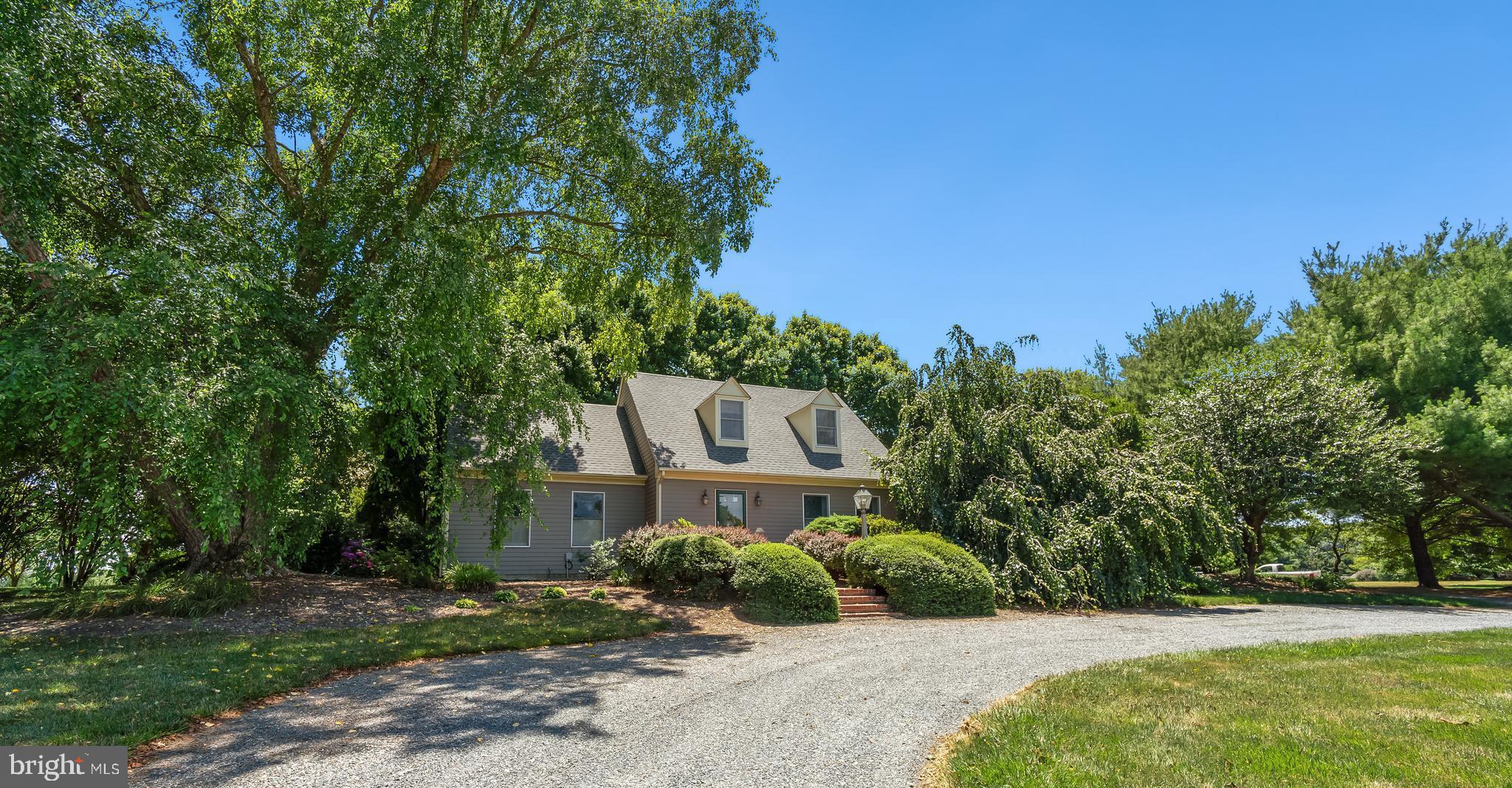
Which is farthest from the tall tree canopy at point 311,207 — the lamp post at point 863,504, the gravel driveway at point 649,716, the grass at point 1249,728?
the grass at point 1249,728

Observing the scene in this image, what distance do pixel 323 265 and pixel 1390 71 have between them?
15898 millimetres

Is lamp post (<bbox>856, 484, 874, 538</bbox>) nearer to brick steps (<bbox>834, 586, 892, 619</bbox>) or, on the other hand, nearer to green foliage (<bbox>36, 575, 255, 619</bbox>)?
brick steps (<bbox>834, 586, 892, 619</bbox>)

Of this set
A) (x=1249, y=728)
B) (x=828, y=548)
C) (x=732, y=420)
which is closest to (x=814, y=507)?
(x=732, y=420)

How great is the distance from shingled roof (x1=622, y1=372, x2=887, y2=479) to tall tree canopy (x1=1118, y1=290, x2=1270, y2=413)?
1465 cm

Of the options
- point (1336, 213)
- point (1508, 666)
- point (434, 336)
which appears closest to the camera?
point (1508, 666)

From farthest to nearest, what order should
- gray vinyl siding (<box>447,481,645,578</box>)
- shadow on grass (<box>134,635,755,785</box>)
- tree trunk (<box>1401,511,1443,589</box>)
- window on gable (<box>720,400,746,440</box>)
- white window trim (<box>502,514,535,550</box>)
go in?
tree trunk (<box>1401,511,1443,589</box>), window on gable (<box>720,400,746,440</box>), white window trim (<box>502,514,535,550</box>), gray vinyl siding (<box>447,481,645,578</box>), shadow on grass (<box>134,635,755,785</box>)

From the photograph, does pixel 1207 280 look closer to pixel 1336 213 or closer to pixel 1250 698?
→ pixel 1336 213

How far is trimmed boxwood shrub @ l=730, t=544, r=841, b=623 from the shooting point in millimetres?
12094

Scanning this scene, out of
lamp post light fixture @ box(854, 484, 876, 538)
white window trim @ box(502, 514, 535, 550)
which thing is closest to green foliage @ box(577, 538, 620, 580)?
white window trim @ box(502, 514, 535, 550)

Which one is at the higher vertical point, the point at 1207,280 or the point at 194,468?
the point at 1207,280

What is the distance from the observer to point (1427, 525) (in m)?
23.7

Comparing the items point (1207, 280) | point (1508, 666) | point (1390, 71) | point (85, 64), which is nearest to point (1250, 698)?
point (1508, 666)

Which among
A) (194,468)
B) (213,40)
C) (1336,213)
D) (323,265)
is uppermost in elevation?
(213,40)

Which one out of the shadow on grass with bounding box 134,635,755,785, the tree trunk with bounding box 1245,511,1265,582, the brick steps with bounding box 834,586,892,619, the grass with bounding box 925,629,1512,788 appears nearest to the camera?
the grass with bounding box 925,629,1512,788
